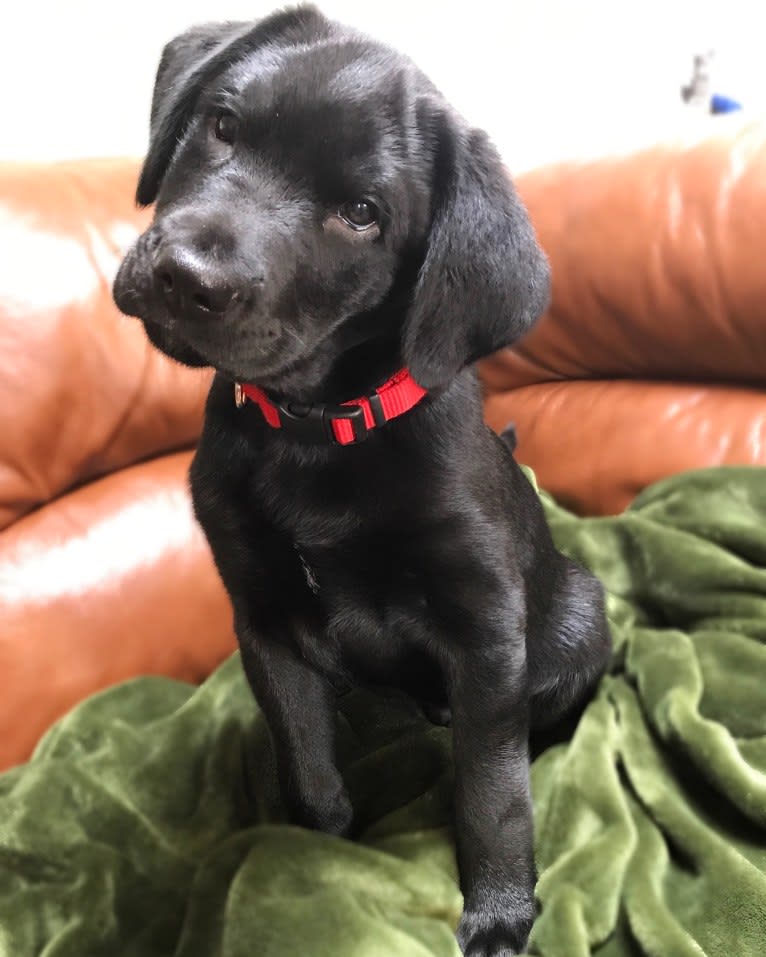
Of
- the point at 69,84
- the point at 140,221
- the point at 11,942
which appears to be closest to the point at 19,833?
the point at 11,942

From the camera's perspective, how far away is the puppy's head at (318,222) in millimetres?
744

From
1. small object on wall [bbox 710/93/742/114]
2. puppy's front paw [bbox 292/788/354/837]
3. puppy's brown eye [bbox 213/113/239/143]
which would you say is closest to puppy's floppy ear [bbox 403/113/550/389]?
puppy's brown eye [bbox 213/113/239/143]

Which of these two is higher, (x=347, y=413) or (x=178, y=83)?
(x=178, y=83)

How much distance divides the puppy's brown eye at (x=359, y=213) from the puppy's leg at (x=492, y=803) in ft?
1.61

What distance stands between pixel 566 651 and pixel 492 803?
1.00 feet

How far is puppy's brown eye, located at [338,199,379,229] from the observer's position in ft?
2.63

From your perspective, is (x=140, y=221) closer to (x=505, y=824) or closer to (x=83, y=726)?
(x=83, y=726)

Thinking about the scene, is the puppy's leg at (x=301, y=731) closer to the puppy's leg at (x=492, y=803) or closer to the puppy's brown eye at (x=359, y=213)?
the puppy's leg at (x=492, y=803)

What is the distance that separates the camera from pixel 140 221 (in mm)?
1477

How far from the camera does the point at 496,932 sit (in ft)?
3.24

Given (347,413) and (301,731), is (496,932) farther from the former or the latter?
(347,413)

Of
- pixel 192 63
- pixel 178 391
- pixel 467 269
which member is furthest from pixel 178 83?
pixel 178 391

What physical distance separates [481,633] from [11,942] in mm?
667

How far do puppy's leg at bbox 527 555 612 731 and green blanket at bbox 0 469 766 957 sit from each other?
0.05 metres
